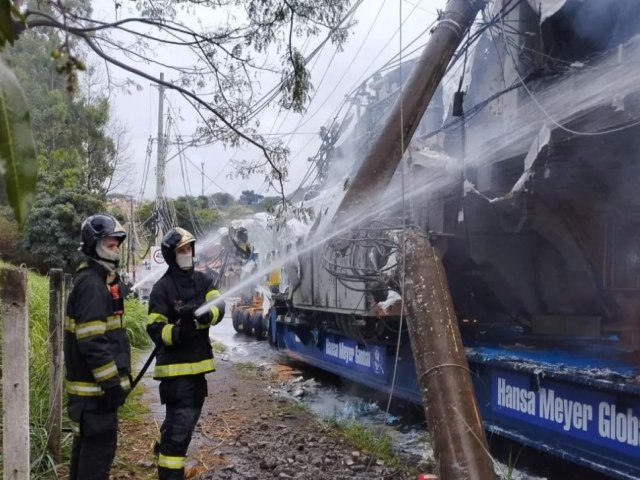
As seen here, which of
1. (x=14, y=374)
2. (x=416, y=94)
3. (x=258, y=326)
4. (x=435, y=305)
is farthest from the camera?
(x=258, y=326)

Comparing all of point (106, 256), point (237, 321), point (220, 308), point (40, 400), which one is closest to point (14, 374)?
point (106, 256)

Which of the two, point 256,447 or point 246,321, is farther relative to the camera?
point 246,321

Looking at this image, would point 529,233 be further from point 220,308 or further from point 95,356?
point 95,356

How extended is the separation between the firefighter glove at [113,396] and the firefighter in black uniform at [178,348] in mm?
682

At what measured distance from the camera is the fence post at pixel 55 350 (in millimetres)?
4246

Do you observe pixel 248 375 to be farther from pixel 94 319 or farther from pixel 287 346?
pixel 94 319

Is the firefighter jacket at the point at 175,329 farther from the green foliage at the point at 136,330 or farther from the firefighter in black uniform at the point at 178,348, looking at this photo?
the green foliage at the point at 136,330

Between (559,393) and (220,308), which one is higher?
(220,308)

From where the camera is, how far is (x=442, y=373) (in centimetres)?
373

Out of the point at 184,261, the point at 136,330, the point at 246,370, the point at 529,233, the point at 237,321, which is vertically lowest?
the point at 246,370

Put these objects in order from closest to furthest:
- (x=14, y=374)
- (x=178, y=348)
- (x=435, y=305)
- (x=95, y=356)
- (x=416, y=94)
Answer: (x=14, y=374), (x=95, y=356), (x=435, y=305), (x=178, y=348), (x=416, y=94)

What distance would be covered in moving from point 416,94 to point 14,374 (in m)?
3.34

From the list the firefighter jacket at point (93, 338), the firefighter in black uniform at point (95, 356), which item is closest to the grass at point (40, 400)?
the firefighter in black uniform at point (95, 356)

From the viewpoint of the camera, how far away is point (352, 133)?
8891mm
